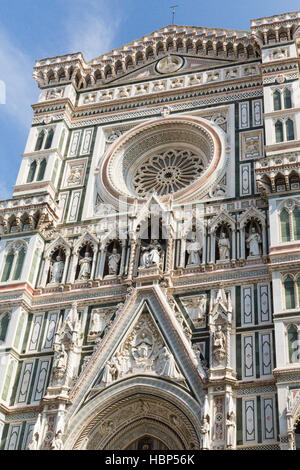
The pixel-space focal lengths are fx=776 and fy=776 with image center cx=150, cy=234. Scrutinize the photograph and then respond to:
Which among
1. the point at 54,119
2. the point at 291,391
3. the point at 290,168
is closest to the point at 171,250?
the point at 290,168

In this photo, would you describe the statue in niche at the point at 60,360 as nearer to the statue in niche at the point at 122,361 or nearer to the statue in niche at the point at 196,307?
the statue in niche at the point at 122,361

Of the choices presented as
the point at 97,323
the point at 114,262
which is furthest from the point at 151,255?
the point at 97,323

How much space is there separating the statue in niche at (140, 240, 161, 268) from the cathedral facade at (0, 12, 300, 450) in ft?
0.17

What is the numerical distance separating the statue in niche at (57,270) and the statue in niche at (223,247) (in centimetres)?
382

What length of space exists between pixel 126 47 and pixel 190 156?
5139mm

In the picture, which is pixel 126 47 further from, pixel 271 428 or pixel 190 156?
pixel 271 428

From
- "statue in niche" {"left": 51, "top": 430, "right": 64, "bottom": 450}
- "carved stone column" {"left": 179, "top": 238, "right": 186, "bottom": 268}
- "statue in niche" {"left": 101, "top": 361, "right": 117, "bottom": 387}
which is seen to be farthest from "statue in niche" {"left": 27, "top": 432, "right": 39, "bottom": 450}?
"carved stone column" {"left": 179, "top": 238, "right": 186, "bottom": 268}

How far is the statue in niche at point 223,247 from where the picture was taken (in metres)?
17.2

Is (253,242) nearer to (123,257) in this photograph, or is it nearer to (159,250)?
(159,250)

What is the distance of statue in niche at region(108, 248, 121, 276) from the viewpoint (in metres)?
17.9

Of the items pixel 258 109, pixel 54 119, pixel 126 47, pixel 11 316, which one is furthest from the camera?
pixel 126 47

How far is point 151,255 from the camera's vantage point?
1742 centimetres

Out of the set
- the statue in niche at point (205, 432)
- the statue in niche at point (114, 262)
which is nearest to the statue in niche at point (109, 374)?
the statue in niche at point (205, 432)

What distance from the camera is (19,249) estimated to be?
18672mm
